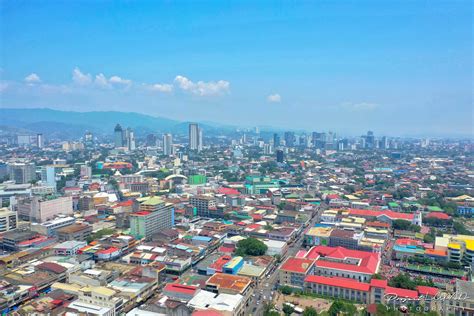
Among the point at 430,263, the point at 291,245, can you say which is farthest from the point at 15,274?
the point at 430,263

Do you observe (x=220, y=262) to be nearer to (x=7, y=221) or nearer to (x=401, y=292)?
(x=401, y=292)

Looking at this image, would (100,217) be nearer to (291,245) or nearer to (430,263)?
(291,245)

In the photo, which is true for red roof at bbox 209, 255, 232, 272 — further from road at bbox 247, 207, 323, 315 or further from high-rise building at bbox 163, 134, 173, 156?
high-rise building at bbox 163, 134, 173, 156

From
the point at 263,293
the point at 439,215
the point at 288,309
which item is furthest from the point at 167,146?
the point at 288,309

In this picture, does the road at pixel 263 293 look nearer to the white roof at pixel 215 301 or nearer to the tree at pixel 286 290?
the tree at pixel 286 290

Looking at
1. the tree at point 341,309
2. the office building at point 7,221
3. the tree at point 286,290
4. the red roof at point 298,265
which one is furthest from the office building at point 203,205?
the tree at point 341,309

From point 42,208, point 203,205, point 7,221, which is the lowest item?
point 7,221
